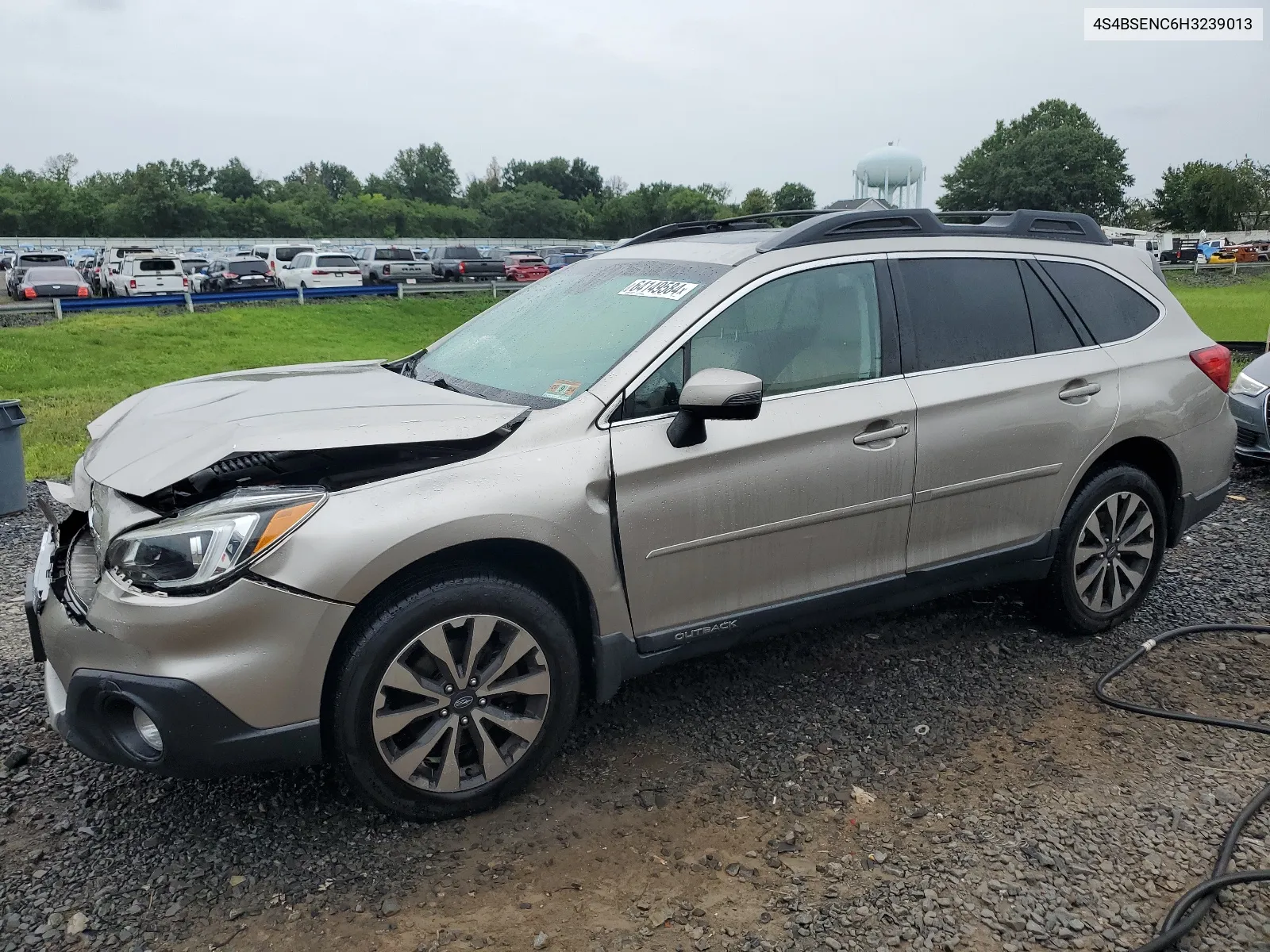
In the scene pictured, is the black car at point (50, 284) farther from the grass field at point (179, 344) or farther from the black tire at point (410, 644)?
the black tire at point (410, 644)

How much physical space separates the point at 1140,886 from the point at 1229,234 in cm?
8542

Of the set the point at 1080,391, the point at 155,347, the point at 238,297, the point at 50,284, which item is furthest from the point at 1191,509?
the point at 50,284

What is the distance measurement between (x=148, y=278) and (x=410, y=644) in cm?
2867

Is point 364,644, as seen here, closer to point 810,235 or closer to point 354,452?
point 354,452

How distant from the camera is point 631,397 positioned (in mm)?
3111

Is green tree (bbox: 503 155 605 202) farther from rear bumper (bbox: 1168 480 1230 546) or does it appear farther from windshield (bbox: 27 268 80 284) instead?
rear bumper (bbox: 1168 480 1230 546)

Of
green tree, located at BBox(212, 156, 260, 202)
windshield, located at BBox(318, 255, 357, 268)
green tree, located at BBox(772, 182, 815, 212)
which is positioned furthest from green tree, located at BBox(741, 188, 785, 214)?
windshield, located at BBox(318, 255, 357, 268)

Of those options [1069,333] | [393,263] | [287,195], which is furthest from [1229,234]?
[1069,333]

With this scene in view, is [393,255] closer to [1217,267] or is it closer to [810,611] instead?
[810,611]

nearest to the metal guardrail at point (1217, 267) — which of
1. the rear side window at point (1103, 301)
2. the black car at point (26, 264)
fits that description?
the black car at point (26, 264)

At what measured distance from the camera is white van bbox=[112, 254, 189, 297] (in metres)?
27.4

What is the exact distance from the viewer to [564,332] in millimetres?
3596

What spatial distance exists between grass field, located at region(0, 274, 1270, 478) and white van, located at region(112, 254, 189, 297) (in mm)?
4736

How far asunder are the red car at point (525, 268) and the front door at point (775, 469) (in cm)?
3119
